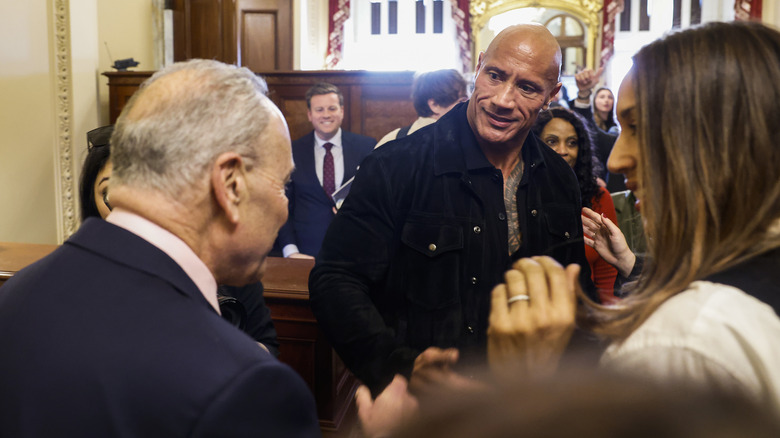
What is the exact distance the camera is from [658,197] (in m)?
1.03

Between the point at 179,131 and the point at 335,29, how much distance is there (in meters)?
10.1

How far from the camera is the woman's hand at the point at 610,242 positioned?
1.96 metres

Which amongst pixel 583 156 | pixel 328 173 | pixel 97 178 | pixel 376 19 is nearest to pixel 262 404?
pixel 97 178

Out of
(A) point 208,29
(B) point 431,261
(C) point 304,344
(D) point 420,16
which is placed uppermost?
(D) point 420,16

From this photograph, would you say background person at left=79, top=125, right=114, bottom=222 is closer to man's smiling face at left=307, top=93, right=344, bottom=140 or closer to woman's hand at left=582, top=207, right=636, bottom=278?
woman's hand at left=582, top=207, right=636, bottom=278

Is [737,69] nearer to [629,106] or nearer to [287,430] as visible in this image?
[629,106]

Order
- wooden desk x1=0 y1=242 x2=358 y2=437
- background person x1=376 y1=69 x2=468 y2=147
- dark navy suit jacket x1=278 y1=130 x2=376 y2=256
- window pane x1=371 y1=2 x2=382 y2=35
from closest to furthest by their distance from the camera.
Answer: wooden desk x1=0 y1=242 x2=358 y2=437 < background person x1=376 y1=69 x2=468 y2=147 < dark navy suit jacket x1=278 y1=130 x2=376 y2=256 < window pane x1=371 y1=2 x2=382 y2=35

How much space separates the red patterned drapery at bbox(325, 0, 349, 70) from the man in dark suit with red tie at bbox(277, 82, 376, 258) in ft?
20.4

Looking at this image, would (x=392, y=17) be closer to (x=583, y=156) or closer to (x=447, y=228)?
(x=583, y=156)

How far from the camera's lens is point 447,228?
1.85 meters

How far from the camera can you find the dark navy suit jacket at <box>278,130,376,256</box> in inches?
163

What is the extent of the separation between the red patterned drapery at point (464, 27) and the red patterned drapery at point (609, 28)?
85.6 inches

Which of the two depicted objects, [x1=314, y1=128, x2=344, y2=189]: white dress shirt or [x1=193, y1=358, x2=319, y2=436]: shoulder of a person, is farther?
[x1=314, y1=128, x2=344, y2=189]: white dress shirt

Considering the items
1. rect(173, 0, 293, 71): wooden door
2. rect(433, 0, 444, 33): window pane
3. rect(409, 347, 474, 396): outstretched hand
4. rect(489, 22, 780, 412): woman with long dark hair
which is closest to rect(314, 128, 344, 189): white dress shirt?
rect(409, 347, 474, 396): outstretched hand
